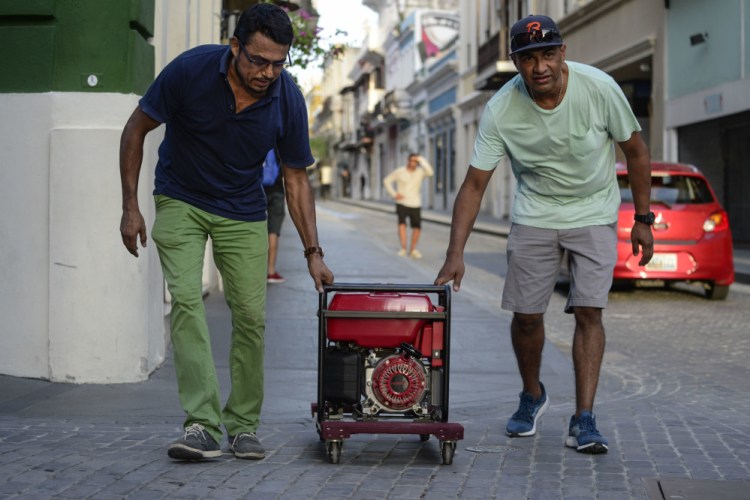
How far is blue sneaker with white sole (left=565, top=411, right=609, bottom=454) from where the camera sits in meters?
5.51

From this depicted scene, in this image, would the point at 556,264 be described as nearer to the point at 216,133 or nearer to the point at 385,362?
the point at 385,362

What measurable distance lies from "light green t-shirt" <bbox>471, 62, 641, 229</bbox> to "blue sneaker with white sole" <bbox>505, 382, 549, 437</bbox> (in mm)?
849

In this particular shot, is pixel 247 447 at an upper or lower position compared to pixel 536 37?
lower

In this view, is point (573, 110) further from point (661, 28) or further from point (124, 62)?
point (661, 28)

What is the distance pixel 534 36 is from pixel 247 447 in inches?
82.8

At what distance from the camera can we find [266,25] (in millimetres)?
4855

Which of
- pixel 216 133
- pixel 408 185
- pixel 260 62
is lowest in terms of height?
pixel 216 133

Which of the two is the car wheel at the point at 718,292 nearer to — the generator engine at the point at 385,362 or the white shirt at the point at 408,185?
the white shirt at the point at 408,185

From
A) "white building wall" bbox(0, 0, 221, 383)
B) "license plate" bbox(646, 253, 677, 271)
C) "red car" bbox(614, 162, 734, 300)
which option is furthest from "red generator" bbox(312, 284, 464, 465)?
"license plate" bbox(646, 253, 677, 271)

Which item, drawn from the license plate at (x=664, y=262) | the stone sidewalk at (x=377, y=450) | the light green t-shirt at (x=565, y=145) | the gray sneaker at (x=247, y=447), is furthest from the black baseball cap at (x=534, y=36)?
the license plate at (x=664, y=262)

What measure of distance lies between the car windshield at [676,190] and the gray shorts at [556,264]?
8.53 metres

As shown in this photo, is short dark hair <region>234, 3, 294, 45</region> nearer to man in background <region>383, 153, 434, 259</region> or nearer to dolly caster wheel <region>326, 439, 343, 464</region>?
dolly caster wheel <region>326, 439, 343, 464</region>

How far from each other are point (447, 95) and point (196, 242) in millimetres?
54637

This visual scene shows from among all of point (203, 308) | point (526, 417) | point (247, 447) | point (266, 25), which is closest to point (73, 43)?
point (203, 308)
